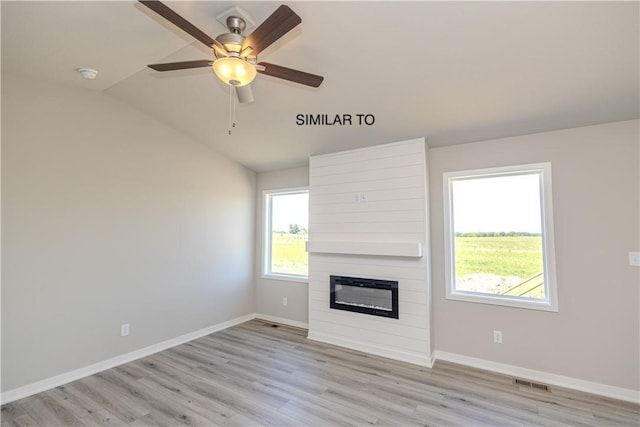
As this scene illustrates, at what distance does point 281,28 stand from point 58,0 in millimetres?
1543

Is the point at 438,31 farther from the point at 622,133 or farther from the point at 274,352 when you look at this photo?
the point at 274,352

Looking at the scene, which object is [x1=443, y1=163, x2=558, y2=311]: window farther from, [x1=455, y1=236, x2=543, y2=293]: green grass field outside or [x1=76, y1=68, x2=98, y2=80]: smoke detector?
[x1=76, y1=68, x2=98, y2=80]: smoke detector

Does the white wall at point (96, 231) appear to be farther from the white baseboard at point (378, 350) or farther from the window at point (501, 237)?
the window at point (501, 237)

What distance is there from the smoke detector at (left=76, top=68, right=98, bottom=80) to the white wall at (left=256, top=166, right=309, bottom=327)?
2.67 metres

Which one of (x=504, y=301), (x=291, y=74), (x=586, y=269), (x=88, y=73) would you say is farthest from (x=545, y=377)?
(x=88, y=73)

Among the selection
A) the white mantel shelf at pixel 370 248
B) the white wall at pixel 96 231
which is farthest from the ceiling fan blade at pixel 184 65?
the white mantel shelf at pixel 370 248

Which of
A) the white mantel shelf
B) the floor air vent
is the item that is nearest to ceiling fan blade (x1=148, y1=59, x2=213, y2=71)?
the white mantel shelf

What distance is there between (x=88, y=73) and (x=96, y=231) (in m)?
1.56

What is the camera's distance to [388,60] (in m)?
2.38

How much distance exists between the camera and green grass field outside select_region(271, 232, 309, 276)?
477 cm

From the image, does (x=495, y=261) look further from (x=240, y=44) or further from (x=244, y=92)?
(x=240, y=44)

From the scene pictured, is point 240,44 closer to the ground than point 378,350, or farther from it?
farther from it

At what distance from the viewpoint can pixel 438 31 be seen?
6.71 ft

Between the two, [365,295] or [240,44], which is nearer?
[240,44]
